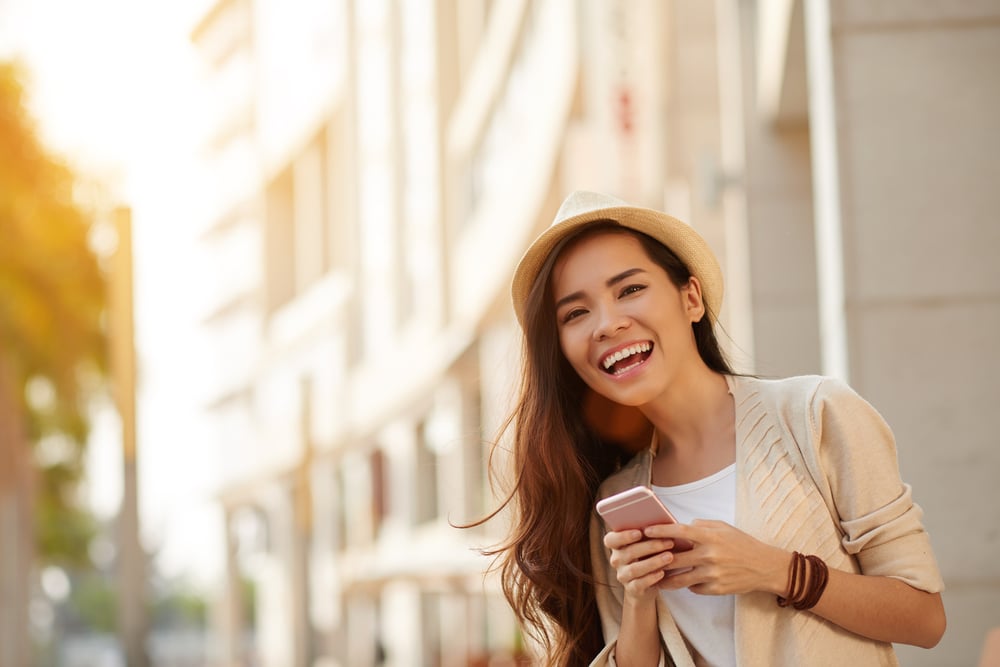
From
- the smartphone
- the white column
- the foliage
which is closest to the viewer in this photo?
the smartphone

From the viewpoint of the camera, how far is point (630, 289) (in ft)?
10.4

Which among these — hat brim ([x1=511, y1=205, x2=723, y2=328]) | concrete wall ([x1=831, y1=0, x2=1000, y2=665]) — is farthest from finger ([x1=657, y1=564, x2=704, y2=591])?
concrete wall ([x1=831, y1=0, x2=1000, y2=665])

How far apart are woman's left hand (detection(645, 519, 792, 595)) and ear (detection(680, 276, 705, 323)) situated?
64 cm

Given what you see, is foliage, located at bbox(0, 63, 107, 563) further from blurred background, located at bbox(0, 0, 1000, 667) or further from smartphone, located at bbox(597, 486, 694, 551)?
smartphone, located at bbox(597, 486, 694, 551)

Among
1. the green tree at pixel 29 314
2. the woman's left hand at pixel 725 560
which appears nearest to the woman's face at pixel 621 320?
the woman's left hand at pixel 725 560

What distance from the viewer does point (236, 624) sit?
158ft

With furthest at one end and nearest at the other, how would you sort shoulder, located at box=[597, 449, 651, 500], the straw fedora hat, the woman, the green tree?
the green tree, shoulder, located at box=[597, 449, 651, 500], the straw fedora hat, the woman

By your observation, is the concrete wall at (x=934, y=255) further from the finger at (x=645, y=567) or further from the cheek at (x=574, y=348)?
the finger at (x=645, y=567)

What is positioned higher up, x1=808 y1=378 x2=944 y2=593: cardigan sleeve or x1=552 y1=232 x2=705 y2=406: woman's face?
x1=552 y1=232 x2=705 y2=406: woman's face

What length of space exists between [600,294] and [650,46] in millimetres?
11453

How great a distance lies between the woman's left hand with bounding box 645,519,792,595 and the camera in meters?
2.79

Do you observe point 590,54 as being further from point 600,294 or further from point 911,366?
point 600,294

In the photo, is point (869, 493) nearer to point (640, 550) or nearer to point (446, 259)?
point (640, 550)

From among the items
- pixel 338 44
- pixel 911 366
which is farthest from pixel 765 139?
pixel 338 44
